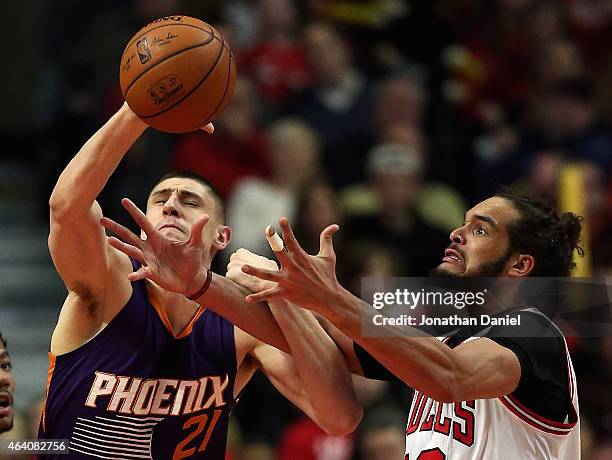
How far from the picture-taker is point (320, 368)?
5.11m

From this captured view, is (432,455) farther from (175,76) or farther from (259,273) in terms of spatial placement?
(175,76)

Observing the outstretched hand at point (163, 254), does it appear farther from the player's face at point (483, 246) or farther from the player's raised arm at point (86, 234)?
the player's face at point (483, 246)

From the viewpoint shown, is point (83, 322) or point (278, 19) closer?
point (83, 322)

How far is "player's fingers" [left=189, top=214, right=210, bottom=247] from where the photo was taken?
4.30 metres

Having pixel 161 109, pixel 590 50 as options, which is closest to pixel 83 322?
pixel 161 109

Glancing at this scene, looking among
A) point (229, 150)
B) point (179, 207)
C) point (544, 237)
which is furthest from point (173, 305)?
point (229, 150)

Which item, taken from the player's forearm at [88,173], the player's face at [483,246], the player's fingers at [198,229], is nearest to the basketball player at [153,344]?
the player's forearm at [88,173]

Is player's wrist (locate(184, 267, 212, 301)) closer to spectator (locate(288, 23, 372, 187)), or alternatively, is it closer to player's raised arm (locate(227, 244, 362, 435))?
player's raised arm (locate(227, 244, 362, 435))

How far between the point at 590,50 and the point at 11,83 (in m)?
5.24

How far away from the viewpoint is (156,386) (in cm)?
498

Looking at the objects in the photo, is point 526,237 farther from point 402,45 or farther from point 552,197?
point 402,45

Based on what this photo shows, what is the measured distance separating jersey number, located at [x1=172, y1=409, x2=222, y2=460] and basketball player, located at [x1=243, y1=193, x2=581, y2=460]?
2.17 feet

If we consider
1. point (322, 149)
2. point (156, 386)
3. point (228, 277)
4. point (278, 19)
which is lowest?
point (156, 386)

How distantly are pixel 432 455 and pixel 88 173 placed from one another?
1.74 metres
